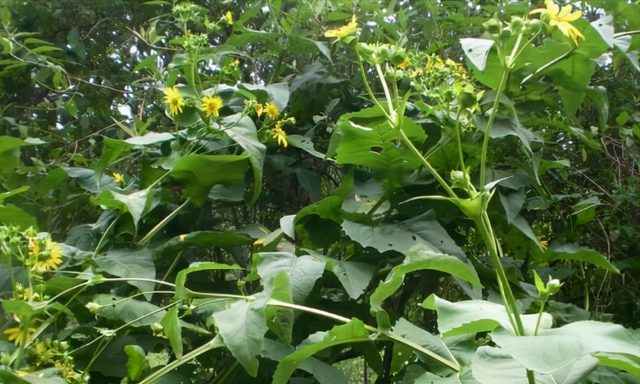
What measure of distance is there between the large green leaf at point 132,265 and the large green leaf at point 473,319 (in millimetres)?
326

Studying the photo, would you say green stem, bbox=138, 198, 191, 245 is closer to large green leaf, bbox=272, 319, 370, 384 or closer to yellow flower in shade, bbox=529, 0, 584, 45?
large green leaf, bbox=272, 319, 370, 384

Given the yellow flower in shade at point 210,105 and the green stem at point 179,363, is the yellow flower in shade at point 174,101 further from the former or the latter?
the green stem at point 179,363

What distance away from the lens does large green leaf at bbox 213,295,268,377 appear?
1.45ft

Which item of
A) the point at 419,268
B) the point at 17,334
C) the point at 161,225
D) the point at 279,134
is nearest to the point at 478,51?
the point at 419,268

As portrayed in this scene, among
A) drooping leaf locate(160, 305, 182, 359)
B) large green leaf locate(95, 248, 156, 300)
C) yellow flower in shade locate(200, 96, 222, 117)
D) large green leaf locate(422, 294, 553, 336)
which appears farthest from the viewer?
yellow flower in shade locate(200, 96, 222, 117)

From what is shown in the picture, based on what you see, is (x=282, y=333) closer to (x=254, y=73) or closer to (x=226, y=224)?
(x=226, y=224)

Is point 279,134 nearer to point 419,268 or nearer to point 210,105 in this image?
point 210,105

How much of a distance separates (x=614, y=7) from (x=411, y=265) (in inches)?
19.1

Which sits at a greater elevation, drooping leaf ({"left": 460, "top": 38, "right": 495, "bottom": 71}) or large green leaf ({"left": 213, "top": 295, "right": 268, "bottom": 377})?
drooping leaf ({"left": 460, "top": 38, "right": 495, "bottom": 71})

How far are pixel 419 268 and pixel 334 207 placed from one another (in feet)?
0.69

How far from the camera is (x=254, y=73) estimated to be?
1023mm

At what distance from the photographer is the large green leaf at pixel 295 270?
1.73 feet

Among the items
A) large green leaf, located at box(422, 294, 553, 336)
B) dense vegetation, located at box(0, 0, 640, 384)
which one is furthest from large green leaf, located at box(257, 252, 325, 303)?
large green leaf, located at box(422, 294, 553, 336)

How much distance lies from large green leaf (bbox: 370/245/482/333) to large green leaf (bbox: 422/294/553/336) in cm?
3
